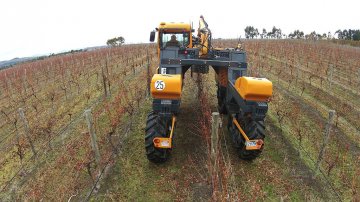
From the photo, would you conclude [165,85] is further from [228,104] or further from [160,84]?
[228,104]

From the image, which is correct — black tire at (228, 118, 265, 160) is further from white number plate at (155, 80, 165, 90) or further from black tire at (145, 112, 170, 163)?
white number plate at (155, 80, 165, 90)

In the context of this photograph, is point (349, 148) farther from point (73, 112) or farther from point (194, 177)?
point (73, 112)

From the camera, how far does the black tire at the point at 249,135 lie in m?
6.51

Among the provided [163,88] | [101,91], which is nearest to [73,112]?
[101,91]

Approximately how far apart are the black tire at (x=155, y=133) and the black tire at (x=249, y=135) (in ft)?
6.33

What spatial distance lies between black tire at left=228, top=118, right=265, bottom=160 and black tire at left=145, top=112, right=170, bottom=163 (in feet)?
6.33

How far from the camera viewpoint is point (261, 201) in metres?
5.73

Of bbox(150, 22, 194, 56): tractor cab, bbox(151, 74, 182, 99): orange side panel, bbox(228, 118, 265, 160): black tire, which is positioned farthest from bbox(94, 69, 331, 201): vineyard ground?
bbox(150, 22, 194, 56): tractor cab

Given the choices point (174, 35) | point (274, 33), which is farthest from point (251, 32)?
point (174, 35)

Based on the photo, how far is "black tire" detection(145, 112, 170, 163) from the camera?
6363 millimetres

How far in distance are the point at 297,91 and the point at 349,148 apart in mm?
5971

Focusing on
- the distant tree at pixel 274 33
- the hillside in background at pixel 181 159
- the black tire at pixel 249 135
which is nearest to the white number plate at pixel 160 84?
the hillside in background at pixel 181 159

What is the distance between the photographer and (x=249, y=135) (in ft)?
21.3

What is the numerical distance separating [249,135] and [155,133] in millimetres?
2239
